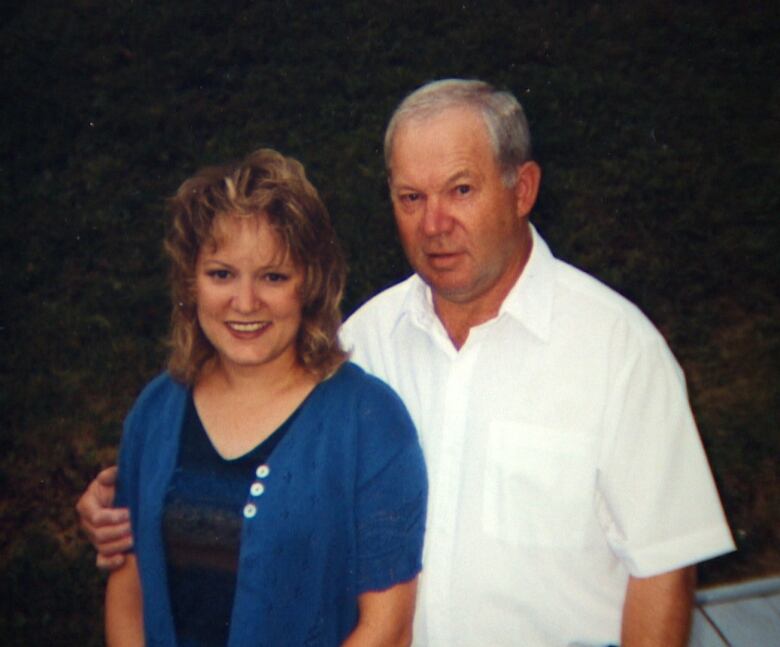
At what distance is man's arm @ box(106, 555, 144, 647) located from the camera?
233cm

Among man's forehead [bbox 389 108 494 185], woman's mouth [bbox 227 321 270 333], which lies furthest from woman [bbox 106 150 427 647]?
man's forehead [bbox 389 108 494 185]

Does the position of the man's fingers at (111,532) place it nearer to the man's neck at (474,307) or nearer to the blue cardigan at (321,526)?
the blue cardigan at (321,526)

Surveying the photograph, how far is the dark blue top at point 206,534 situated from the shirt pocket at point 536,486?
0.58 m

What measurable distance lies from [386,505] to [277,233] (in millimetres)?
718

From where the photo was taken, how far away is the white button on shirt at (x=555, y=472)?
7.14ft

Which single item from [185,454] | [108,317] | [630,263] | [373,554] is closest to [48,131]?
[108,317]

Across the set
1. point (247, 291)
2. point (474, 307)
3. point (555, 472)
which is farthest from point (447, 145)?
point (555, 472)

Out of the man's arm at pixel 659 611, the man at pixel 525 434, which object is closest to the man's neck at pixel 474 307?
the man at pixel 525 434

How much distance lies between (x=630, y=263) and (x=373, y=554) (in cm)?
357

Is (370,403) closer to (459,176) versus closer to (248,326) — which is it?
(248,326)

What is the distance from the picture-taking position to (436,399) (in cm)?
241

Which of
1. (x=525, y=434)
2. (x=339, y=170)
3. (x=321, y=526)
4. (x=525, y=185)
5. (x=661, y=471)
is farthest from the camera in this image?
(x=339, y=170)

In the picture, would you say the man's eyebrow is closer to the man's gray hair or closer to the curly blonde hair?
the man's gray hair

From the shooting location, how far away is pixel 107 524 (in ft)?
7.57
